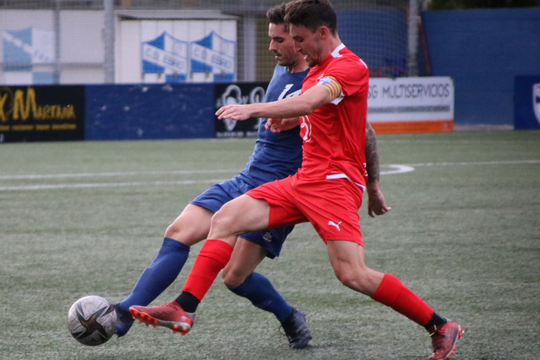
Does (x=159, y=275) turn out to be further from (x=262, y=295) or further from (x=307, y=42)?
(x=307, y=42)

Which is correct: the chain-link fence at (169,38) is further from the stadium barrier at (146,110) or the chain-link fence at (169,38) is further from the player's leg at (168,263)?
the player's leg at (168,263)

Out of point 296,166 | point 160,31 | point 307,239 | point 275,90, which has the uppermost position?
point 160,31

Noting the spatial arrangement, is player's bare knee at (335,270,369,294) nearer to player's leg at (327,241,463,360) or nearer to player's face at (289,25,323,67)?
player's leg at (327,241,463,360)

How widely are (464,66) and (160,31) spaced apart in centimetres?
1022

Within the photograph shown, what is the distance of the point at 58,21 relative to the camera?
26.9 meters

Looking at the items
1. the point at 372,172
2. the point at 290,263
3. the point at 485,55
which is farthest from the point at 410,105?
the point at 372,172

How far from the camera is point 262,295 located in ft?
14.1

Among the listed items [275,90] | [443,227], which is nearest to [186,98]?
[443,227]

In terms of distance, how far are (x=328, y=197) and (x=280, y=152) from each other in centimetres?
68

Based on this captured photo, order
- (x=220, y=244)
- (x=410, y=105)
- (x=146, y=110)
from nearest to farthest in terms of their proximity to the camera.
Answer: (x=220, y=244) → (x=146, y=110) → (x=410, y=105)

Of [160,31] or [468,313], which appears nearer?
[468,313]

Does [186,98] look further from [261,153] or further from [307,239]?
[261,153]

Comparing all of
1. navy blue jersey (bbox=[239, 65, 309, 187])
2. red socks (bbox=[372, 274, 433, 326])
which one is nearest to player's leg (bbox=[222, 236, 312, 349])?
navy blue jersey (bbox=[239, 65, 309, 187])

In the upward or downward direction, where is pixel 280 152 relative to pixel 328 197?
upward
